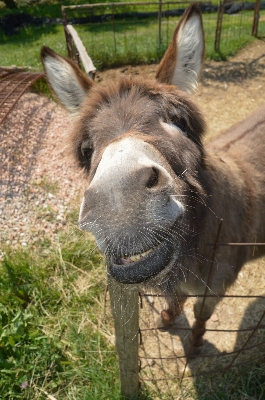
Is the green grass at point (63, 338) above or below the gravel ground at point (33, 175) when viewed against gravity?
below

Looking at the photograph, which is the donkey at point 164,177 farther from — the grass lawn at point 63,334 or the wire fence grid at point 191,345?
the grass lawn at point 63,334

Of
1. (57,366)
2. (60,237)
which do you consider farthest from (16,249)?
(57,366)

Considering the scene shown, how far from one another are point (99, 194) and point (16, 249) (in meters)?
3.06

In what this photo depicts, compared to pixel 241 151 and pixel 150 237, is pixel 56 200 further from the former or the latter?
pixel 150 237

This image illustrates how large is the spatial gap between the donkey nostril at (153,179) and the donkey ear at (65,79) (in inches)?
54.7

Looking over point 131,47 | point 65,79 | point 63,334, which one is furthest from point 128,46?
point 63,334

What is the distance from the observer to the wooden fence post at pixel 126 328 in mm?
1948

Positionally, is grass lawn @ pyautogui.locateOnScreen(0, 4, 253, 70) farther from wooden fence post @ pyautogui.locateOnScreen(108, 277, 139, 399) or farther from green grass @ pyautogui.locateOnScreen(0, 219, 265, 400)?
wooden fence post @ pyautogui.locateOnScreen(108, 277, 139, 399)

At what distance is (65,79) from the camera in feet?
8.34

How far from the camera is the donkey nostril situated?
56.2 inches

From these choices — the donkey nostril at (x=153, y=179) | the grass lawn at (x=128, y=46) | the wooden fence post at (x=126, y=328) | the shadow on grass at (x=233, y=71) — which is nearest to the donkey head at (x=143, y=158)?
the donkey nostril at (x=153, y=179)

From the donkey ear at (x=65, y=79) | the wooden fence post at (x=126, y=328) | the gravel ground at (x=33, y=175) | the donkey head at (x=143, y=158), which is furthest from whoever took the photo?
the gravel ground at (x=33, y=175)

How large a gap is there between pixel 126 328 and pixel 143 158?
1.27 metres

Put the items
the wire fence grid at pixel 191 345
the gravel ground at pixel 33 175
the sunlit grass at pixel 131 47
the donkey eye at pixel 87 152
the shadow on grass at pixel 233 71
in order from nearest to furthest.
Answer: the donkey eye at pixel 87 152, the wire fence grid at pixel 191 345, the gravel ground at pixel 33 175, the shadow on grass at pixel 233 71, the sunlit grass at pixel 131 47
